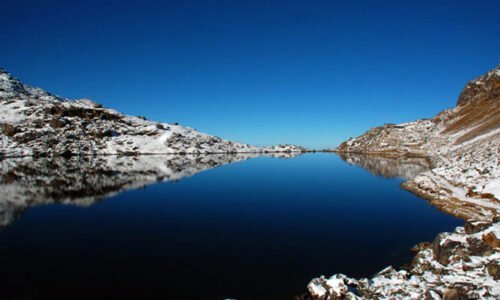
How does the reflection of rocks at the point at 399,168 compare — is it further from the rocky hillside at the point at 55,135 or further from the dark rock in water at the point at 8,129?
the dark rock in water at the point at 8,129

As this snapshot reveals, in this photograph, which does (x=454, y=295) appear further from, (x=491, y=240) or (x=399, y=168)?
(x=399, y=168)

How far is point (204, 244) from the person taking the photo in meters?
24.8

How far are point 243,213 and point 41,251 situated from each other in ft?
68.2

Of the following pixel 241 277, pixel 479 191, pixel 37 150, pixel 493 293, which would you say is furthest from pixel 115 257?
pixel 37 150

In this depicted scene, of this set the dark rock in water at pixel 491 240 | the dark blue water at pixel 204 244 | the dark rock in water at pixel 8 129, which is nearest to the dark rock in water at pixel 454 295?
the dark rock in water at pixel 491 240

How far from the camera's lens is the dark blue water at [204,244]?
17438mm

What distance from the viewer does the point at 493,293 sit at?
41.0 feet

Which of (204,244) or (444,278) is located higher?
(444,278)

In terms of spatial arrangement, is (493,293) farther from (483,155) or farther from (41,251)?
(483,155)

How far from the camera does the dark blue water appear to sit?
17.4 meters

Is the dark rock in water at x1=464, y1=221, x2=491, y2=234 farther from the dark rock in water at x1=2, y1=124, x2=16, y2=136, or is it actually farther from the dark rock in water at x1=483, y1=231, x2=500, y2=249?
the dark rock in water at x1=2, y1=124, x2=16, y2=136

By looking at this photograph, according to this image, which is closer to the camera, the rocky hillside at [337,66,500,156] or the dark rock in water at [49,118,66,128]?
the rocky hillside at [337,66,500,156]

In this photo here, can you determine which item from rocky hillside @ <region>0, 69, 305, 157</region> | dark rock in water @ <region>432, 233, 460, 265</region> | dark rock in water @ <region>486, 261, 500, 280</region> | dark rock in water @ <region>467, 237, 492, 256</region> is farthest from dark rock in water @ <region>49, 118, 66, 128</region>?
dark rock in water @ <region>486, 261, 500, 280</region>

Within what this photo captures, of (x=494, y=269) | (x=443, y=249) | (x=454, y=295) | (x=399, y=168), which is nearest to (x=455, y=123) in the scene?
(x=399, y=168)
